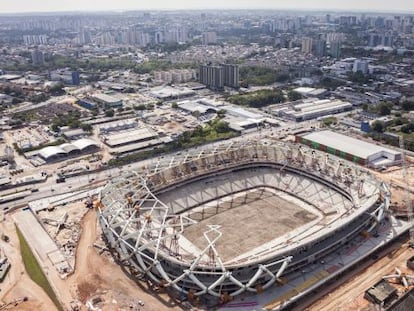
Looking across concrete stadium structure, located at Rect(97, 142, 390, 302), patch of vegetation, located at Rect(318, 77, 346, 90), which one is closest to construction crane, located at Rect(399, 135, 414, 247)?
concrete stadium structure, located at Rect(97, 142, 390, 302)

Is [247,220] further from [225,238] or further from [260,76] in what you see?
[260,76]

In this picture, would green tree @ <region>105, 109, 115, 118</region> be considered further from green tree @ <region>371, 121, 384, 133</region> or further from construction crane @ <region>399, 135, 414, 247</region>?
construction crane @ <region>399, 135, 414, 247</region>

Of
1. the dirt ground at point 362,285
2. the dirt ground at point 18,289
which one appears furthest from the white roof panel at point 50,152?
the dirt ground at point 362,285

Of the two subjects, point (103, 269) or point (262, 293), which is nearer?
point (262, 293)

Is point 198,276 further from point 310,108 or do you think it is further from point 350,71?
point 350,71

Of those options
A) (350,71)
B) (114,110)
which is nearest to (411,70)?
(350,71)
